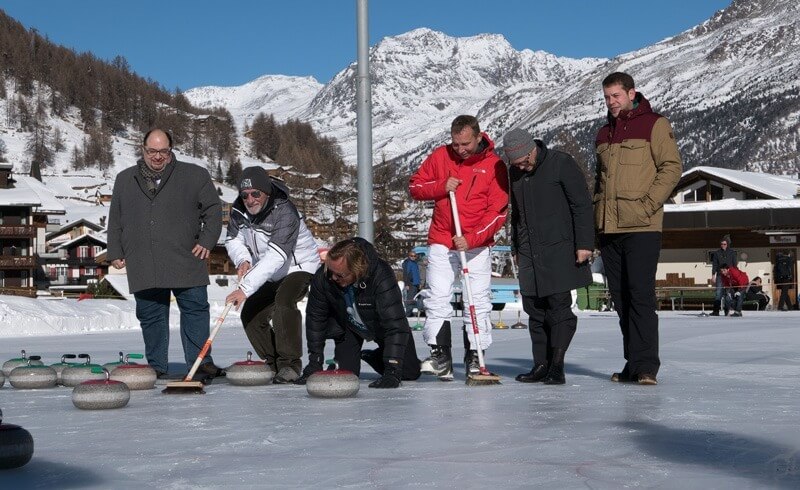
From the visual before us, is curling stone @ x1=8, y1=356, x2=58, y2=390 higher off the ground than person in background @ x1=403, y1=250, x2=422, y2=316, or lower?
lower

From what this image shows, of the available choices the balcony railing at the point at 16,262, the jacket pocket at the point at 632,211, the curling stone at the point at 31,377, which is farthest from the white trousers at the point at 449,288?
the balcony railing at the point at 16,262

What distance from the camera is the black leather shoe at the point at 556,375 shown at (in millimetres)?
6793

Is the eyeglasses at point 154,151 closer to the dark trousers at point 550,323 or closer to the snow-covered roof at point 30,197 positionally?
the dark trousers at point 550,323

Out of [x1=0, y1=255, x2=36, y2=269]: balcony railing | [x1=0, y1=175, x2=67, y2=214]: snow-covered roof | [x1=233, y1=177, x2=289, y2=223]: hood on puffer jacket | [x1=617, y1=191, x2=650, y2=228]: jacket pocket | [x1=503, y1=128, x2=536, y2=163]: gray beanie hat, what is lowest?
[x1=617, y1=191, x2=650, y2=228]: jacket pocket

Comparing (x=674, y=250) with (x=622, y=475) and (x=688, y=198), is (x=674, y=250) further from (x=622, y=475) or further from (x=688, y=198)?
(x=622, y=475)

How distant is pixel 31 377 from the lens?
694cm

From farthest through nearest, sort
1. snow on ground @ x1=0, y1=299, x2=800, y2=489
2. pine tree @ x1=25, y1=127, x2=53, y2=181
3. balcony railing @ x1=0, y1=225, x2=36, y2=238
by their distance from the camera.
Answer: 1. pine tree @ x1=25, y1=127, x2=53, y2=181
2. balcony railing @ x1=0, y1=225, x2=36, y2=238
3. snow on ground @ x1=0, y1=299, x2=800, y2=489

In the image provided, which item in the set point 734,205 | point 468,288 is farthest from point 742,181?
point 468,288

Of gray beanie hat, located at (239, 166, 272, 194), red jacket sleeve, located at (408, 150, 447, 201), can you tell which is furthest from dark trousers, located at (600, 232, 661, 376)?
gray beanie hat, located at (239, 166, 272, 194)

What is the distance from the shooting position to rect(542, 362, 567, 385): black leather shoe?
Result: 679 cm

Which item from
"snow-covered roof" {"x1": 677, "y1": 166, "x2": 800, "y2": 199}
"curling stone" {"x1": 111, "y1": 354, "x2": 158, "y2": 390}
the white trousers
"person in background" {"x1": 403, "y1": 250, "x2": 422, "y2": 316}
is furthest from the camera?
"snow-covered roof" {"x1": 677, "y1": 166, "x2": 800, "y2": 199}

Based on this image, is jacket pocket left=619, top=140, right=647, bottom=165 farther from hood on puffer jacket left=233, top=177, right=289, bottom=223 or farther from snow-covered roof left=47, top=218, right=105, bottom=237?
snow-covered roof left=47, top=218, right=105, bottom=237

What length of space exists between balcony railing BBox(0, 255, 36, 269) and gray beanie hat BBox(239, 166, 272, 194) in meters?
57.4

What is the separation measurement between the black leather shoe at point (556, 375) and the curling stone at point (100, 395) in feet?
8.42
